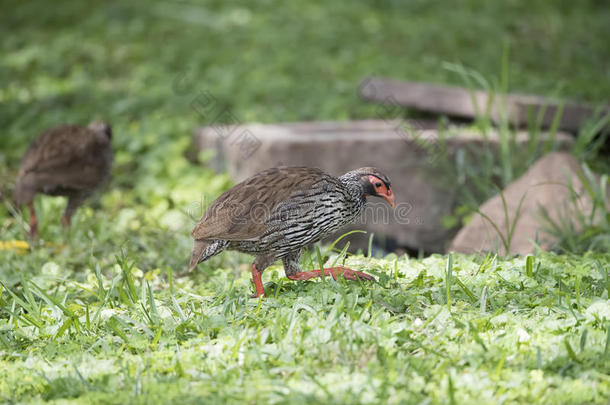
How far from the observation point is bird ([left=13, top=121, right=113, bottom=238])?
564 centimetres

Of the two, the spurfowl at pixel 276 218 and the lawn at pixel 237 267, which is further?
the spurfowl at pixel 276 218

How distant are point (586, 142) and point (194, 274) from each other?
3.70 meters

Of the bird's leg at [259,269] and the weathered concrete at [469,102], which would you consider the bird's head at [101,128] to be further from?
the weathered concrete at [469,102]

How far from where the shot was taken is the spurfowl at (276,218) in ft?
12.4

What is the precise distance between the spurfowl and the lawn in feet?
0.72

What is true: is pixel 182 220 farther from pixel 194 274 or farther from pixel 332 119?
pixel 332 119

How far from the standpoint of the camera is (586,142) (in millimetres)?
6387

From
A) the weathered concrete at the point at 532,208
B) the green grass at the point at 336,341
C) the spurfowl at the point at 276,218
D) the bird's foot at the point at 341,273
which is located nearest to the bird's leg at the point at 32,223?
the green grass at the point at 336,341

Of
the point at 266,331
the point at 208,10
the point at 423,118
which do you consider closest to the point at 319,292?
the point at 266,331

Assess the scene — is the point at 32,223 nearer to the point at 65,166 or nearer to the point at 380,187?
the point at 65,166

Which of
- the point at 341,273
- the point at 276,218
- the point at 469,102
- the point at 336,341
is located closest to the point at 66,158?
the point at 276,218

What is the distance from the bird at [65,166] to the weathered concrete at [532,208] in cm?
296

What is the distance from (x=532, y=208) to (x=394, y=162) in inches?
60.8

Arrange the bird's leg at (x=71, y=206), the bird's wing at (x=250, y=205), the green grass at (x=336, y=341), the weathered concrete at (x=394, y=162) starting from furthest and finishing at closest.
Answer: the weathered concrete at (x=394, y=162) < the bird's leg at (x=71, y=206) < the bird's wing at (x=250, y=205) < the green grass at (x=336, y=341)
